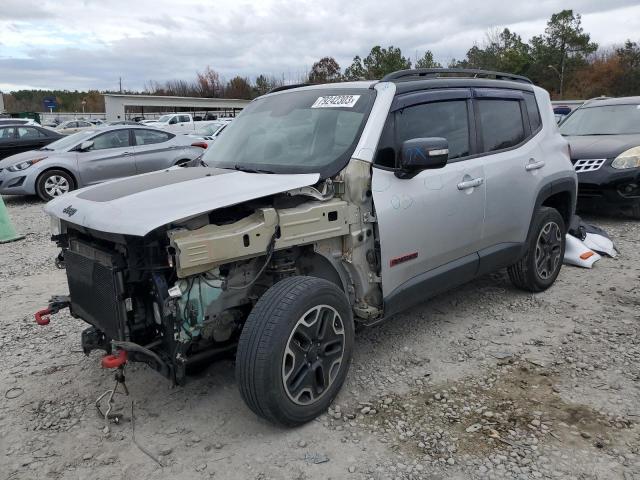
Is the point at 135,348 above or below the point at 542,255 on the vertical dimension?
above

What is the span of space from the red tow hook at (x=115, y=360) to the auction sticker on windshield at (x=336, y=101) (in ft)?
6.88

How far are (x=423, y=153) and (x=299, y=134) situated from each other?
92cm

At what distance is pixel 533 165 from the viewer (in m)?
4.58

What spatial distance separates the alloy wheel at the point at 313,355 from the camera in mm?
2893

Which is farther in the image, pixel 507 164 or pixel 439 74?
pixel 507 164

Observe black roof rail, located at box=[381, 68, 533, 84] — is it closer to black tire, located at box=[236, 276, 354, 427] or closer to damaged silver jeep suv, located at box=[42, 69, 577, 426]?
damaged silver jeep suv, located at box=[42, 69, 577, 426]

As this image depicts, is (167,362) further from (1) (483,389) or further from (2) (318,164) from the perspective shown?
(1) (483,389)

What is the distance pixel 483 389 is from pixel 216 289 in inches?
72.0

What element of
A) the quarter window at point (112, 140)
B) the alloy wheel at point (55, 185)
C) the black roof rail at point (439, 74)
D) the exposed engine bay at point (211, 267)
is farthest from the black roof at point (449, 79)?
the alloy wheel at point (55, 185)

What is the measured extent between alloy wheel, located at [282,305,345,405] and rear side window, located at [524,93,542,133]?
2.89m

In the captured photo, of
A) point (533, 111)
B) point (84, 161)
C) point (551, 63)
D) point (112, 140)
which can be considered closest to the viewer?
point (533, 111)

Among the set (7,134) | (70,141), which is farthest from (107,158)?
(7,134)

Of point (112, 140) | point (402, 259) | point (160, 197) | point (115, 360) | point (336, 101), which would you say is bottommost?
point (115, 360)

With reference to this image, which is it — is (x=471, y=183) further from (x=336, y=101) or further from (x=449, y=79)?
(x=336, y=101)
